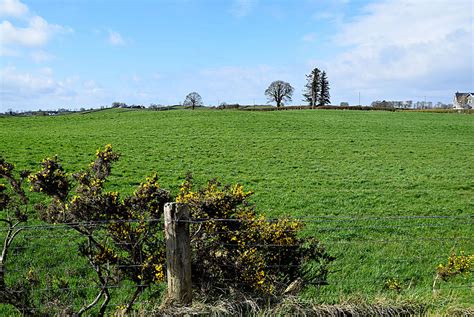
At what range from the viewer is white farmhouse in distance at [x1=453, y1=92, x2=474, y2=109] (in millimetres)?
A: 114856

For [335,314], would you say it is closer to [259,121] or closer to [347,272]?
[347,272]

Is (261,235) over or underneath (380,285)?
over

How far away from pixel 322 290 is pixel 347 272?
4.66 ft

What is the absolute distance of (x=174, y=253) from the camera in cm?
411

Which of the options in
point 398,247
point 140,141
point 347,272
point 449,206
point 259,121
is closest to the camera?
point 347,272

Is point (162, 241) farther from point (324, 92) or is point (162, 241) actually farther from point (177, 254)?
point (324, 92)

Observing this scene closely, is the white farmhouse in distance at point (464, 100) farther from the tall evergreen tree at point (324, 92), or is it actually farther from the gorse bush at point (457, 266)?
the gorse bush at point (457, 266)

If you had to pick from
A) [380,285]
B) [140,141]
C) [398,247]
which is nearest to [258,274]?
[380,285]

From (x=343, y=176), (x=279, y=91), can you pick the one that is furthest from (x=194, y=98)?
(x=343, y=176)

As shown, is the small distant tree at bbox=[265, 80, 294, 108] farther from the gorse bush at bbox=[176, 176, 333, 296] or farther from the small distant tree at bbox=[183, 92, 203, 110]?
the gorse bush at bbox=[176, 176, 333, 296]

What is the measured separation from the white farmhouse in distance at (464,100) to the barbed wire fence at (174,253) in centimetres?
11906

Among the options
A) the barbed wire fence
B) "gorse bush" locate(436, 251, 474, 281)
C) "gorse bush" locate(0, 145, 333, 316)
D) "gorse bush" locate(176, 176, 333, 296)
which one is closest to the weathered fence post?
the barbed wire fence

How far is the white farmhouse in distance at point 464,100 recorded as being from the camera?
11486cm

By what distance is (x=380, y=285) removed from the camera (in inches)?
275
